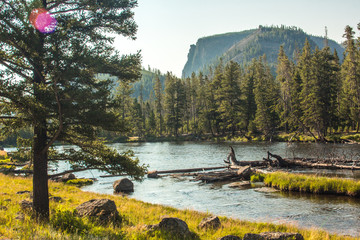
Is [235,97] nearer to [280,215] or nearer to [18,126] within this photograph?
[280,215]

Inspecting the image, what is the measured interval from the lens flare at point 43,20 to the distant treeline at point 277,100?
67.4 feet

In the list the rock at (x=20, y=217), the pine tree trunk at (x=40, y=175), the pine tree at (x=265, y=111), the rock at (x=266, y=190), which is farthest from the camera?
the pine tree at (x=265, y=111)

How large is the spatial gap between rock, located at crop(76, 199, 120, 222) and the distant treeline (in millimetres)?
20830

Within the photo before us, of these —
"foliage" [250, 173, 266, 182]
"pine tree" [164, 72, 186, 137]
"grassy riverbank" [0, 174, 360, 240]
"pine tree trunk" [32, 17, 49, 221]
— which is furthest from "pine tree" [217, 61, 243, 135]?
"pine tree trunk" [32, 17, 49, 221]

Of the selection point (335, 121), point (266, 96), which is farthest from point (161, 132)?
point (335, 121)

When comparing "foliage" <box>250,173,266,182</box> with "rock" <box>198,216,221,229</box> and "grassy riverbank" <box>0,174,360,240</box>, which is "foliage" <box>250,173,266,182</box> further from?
"rock" <box>198,216,221,229</box>

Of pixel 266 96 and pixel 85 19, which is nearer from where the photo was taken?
pixel 85 19

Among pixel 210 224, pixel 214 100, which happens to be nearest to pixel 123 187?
pixel 210 224

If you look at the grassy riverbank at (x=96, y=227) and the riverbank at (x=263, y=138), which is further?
the riverbank at (x=263, y=138)

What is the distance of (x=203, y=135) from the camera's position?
8238cm

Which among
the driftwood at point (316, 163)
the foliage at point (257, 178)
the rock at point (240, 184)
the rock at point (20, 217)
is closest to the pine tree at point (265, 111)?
the driftwood at point (316, 163)

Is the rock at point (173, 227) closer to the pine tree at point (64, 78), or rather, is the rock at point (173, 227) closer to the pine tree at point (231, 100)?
the pine tree at point (64, 78)

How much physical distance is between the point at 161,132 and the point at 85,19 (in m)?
86.9

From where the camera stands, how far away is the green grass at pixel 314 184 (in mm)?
17438
